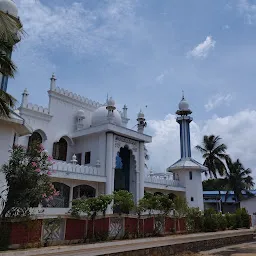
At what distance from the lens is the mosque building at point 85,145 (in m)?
18.4

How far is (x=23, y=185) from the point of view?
9828 mm

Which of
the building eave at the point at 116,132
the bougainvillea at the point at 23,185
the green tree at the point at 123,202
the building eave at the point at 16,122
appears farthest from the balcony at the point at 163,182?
the bougainvillea at the point at 23,185

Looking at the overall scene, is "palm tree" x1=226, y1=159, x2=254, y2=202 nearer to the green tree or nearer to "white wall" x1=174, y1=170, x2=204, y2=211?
"white wall" x1=174, y1=170, x2=204, y2=211

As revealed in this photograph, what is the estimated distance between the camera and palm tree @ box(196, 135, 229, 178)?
34.3 metres

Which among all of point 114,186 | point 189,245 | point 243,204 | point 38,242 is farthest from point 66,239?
point 243,204

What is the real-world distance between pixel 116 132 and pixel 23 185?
36.4 feet

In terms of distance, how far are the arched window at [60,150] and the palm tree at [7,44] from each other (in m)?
11.5

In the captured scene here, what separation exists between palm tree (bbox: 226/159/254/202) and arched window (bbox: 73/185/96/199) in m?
20.5

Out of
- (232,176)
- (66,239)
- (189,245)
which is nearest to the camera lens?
(66,239)

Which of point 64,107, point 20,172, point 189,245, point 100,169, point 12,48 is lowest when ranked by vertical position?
point 189,245

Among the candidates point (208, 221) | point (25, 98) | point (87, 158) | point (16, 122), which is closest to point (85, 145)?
point (87, 158)

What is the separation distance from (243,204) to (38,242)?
33.1m

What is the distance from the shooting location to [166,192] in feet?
88.3

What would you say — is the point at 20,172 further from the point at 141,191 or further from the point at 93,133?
the point at 141,191
